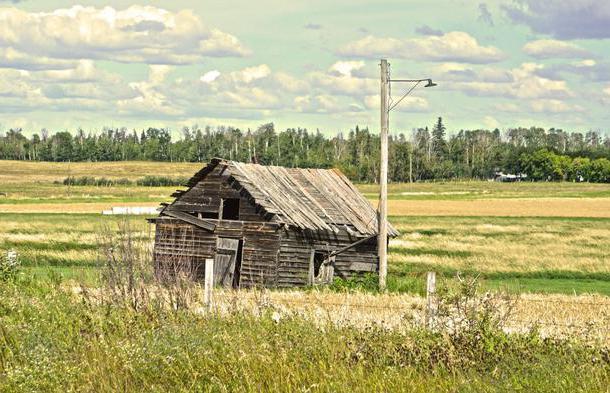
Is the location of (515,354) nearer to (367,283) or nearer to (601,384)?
(601,384)

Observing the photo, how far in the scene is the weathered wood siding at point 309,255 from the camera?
33.7m

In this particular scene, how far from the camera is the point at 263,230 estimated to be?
3366 centimetres

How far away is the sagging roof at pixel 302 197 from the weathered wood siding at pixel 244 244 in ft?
2.71

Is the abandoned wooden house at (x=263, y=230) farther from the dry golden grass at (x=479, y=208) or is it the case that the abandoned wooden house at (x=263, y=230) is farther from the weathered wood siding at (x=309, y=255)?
the dry golden grass at (x=479, y=208)

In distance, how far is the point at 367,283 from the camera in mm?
31922

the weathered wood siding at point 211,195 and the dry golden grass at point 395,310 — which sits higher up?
the weathered wood siding at point 211,195

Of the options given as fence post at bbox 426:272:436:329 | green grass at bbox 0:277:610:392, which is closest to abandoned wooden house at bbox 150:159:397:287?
fence post at bbox 426:272:436:329

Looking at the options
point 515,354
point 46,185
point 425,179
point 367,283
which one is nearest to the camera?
point 515,354

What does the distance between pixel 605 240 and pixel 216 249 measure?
1080 inches

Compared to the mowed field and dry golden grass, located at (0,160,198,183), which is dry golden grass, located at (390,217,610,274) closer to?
the mowed field

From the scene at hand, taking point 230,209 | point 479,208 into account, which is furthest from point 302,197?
point 479,208

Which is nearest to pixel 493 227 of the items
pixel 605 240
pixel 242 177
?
pixel 605 240

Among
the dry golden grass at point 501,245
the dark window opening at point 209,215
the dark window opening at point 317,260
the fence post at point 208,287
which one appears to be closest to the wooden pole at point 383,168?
the dark window opening at point 317,260

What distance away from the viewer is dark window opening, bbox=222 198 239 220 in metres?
36.9
